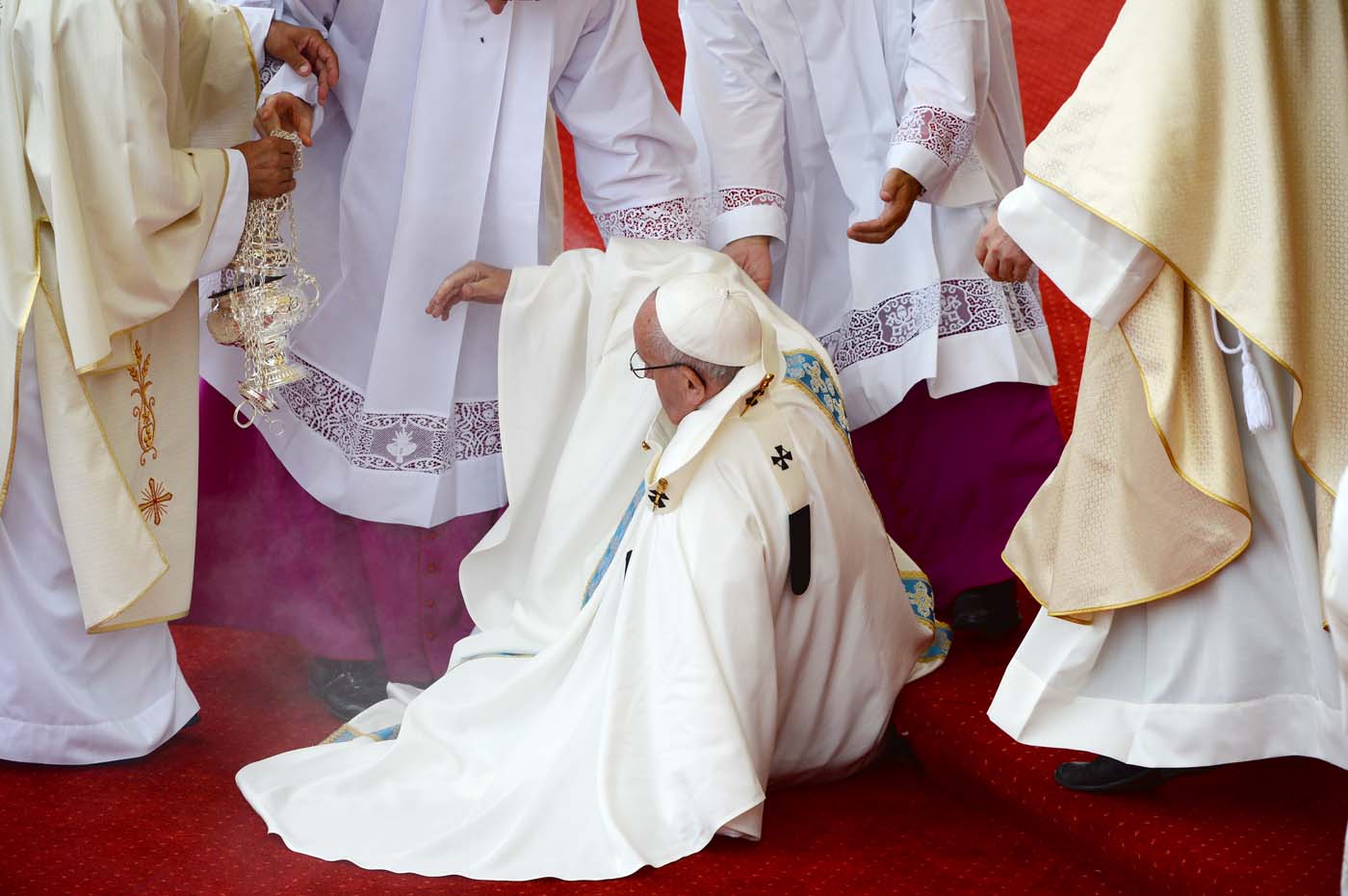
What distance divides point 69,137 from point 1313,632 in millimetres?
2747

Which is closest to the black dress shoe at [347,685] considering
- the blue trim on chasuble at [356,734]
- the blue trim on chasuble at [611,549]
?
the blue trim on chasuble at [356,734]

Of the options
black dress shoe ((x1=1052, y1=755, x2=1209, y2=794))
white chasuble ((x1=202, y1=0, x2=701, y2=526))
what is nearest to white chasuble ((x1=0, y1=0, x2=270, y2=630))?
white chasuble ((x1=202, y1=0, x2=701, y2=526))

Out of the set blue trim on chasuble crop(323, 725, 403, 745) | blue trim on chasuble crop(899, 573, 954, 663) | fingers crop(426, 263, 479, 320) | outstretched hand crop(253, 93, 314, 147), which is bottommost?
blue trim on chasuble crop(323, 725, 403, 745)

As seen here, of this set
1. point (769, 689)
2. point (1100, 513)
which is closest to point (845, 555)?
point (769, 689)

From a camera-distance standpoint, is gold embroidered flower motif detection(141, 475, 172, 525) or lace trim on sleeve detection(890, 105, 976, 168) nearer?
gold embroidered flower motif detection(141, 475, 172, 525)

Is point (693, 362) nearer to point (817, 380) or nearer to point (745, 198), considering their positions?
point (817, 380)

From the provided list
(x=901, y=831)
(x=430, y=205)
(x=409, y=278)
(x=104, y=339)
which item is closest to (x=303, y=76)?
(x=430, y=205)

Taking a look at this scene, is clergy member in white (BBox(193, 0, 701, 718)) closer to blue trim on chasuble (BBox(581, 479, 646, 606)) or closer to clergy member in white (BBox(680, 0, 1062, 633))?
clergy member in white (BBox(680, 0, 1062, 633))

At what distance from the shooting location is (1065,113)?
2375mm

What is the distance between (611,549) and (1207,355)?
146 centimetres

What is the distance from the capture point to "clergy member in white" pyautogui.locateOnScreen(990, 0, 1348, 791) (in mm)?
2252

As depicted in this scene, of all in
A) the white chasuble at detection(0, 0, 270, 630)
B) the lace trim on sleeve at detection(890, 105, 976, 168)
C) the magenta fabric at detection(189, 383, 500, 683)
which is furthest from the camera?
the magenta fabric at detection(189, 383, 500, 683)

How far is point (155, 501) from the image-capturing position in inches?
138

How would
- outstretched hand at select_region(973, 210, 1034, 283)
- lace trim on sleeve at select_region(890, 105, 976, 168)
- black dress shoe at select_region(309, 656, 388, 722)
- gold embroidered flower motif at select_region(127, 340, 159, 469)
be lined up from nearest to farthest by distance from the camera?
outstretched hand at select_region(973, 210, 1034, 283)
gold embroidered flower motif at select_region(127, 340, 159, 469)
lace trim on sleeve at select_region(890, 105, 976, 168)
black dress shoe at select_region(309, 656, 388, 722)
